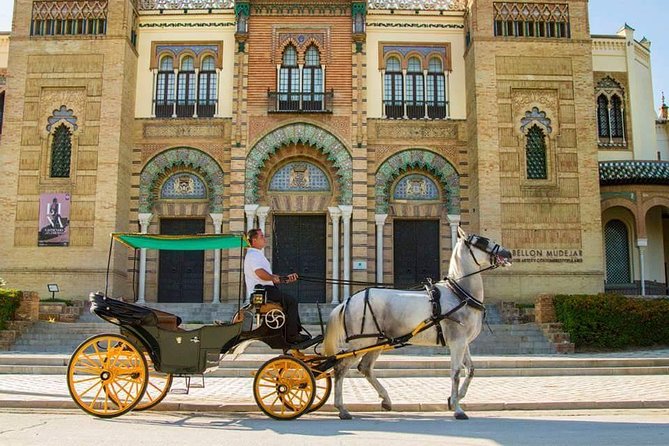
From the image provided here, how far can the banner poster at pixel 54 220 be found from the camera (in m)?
19.4

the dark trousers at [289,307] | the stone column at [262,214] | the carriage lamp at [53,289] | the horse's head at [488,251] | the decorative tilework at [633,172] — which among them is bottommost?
the dark trousers at [289,307]

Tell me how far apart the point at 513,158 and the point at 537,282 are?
3.67 meters

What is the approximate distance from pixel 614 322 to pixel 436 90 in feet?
30.7

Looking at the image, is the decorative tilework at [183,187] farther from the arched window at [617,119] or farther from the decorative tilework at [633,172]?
the arched window at [617,119]

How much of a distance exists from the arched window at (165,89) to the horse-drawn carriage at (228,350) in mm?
14806

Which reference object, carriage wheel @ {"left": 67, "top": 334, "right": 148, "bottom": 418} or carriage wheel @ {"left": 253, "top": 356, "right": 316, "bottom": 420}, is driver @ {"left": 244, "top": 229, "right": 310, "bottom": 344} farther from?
carriage wheel @ {"left": 67, "top": 334, "right": 148, "bottom": 418}

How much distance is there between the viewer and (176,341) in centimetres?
733

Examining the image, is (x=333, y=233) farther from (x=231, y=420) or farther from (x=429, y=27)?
(x=231, y=420)

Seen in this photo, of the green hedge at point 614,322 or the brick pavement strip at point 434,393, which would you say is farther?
the green hedge at point 614,322

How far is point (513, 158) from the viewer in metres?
19.9

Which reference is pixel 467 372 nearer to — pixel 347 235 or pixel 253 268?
pixel 253 268

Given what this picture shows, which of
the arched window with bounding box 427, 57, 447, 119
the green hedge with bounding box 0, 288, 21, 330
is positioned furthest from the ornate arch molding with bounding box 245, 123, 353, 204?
the green hedge with bounding box 0, 288, 21, 330

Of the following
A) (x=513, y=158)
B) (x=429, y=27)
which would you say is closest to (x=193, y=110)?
(x=429, y=27)

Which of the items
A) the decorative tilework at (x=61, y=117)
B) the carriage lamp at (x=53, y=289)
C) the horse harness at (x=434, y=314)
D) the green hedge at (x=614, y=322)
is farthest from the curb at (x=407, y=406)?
the decorative tilework at (x=61, y=117)
